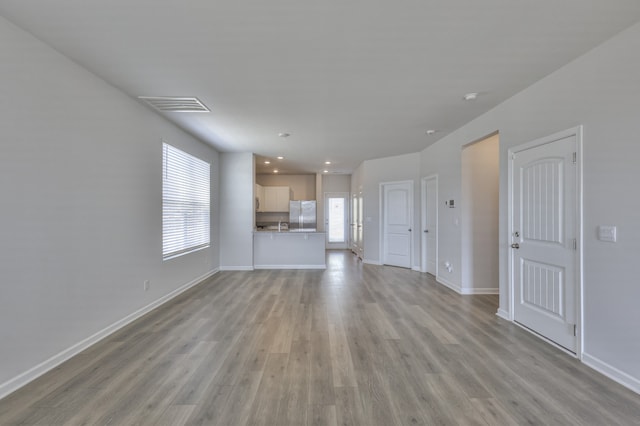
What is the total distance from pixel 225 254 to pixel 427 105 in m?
4.96

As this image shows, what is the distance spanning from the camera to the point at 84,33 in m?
2.18

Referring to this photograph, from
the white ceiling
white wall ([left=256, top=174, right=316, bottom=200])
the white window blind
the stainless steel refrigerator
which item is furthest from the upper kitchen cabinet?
the white ceiling

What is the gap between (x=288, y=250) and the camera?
6.69 meters

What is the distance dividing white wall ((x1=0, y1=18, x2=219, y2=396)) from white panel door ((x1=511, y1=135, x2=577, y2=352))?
449 centimetres

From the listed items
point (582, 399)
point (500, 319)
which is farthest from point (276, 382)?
point (500, 319)

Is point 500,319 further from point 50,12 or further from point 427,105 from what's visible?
point 50,12

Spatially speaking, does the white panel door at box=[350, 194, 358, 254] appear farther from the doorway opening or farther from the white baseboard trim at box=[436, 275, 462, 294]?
the white baseboard trim at box=[436, 275, 462, 294]

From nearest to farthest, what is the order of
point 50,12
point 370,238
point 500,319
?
1. point 50,12
2. point 500,319
3. point 370,238

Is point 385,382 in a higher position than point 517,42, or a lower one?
lower

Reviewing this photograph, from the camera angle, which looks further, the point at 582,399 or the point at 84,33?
the point at 84,33

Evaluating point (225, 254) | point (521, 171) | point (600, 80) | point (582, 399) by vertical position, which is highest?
point (600, 80)

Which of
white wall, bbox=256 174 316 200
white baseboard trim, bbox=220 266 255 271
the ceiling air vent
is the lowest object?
white baseboard trim, bbox=220 266 255 271

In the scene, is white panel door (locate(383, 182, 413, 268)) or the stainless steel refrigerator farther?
the stainless steel refrigerator

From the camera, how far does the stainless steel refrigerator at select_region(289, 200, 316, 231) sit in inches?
352
